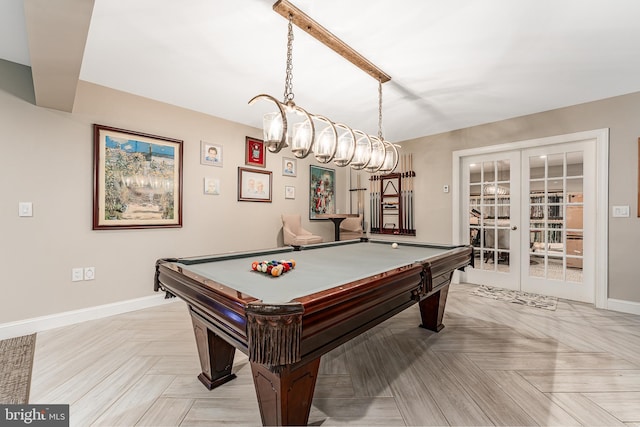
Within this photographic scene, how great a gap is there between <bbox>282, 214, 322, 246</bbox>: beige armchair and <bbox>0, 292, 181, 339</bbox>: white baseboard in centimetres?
179

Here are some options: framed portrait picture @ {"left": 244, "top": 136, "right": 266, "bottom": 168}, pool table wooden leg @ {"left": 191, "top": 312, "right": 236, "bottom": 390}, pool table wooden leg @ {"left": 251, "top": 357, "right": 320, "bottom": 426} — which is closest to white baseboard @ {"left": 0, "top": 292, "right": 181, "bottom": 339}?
pool table wooden leg @ {"left": 191, "top": 312, "right": 236, "bottom": 390}

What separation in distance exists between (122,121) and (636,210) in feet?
18.4

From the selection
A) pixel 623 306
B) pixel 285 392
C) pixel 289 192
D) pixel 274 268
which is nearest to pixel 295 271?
pixel 274 268

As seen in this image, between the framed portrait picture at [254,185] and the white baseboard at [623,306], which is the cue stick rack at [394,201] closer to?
the framed portrait picture at [254,185]

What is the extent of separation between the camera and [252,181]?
4039 mm

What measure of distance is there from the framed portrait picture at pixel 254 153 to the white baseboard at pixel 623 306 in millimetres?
4635

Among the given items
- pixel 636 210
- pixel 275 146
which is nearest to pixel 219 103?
pixel 275 146

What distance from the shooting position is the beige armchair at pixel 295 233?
161 inches

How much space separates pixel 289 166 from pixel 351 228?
165 centimetres

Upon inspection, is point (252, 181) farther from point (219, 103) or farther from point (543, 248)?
point (543, 248)

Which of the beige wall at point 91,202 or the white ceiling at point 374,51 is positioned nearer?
the white ceiling at point 374,51

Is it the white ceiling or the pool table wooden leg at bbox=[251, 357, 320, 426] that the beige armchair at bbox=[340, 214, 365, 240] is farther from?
the pool table wooden leg at bbox=[251, 357, 320, 426]

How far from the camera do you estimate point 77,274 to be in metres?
2.65

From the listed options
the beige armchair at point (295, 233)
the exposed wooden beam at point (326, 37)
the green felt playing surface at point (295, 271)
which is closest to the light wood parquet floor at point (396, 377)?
the green felt playing surface at point (295, 271)
